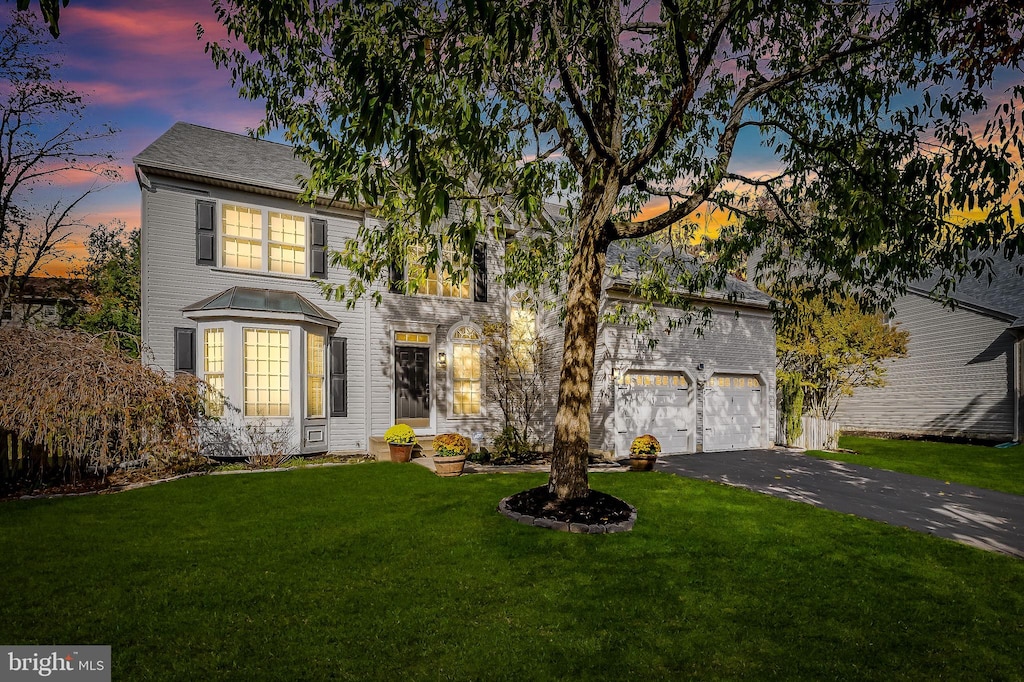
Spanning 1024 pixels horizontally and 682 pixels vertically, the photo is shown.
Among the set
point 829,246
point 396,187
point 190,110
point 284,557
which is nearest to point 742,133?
point 829,246

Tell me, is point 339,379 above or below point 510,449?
above

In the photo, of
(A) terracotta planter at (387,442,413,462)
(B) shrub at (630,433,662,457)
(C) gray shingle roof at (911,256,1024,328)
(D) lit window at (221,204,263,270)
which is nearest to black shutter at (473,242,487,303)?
(A) terracotta planter at (387,442,413,462)

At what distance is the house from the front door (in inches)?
1.5

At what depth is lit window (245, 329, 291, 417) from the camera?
37.9 feet

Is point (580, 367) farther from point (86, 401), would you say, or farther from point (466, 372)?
point (86, 401)

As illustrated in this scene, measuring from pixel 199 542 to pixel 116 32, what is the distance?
763 cm

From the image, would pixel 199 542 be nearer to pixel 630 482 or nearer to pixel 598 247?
pixel 598 247

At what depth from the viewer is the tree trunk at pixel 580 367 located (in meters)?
7.52

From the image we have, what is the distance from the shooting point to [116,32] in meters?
7.92

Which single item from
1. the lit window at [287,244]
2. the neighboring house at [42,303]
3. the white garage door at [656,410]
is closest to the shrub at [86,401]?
the lit window at [287,244]

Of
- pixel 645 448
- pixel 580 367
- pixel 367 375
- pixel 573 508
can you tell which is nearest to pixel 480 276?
pixel 367 375

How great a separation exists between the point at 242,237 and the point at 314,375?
3.63m

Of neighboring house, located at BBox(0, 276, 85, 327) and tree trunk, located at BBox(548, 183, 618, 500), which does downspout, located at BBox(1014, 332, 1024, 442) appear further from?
neighboring house, located at BBox(0, 276, 85, 327)

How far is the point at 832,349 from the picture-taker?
16.5m
